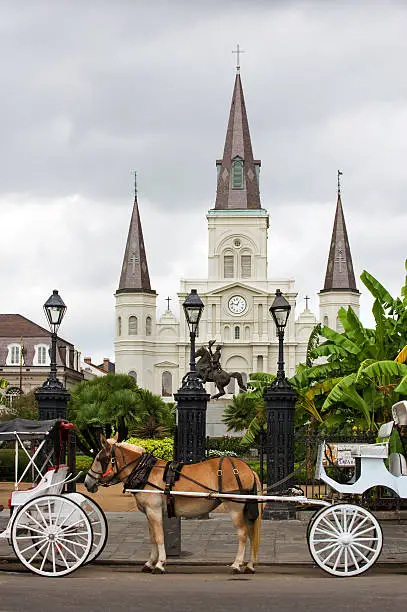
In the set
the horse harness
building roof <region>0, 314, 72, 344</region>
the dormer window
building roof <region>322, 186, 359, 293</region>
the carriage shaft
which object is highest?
the dormer window

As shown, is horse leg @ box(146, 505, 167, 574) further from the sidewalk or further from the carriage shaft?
the sidewalk

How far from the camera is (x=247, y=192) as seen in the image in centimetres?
10269

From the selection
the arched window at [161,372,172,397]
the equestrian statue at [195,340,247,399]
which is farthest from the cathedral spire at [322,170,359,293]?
the equestrian statue at [195,340,247,399]

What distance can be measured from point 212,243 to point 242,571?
90340 mm

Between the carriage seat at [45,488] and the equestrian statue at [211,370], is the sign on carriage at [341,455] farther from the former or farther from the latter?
the equestrian statue at [211,370]

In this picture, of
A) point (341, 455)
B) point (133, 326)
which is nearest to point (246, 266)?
point (133, 326)

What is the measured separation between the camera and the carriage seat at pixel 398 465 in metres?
11.4

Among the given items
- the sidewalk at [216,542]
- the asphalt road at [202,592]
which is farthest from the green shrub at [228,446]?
the asphalt road at [202,592]

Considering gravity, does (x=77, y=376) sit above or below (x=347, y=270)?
below

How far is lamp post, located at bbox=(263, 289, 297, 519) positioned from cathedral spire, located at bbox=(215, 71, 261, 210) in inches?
3315

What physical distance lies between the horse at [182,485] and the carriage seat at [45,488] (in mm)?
476

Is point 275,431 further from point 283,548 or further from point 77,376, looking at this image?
point 77,376

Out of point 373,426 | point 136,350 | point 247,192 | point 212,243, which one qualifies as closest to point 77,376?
point 136,350

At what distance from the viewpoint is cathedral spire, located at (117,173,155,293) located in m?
97.8
